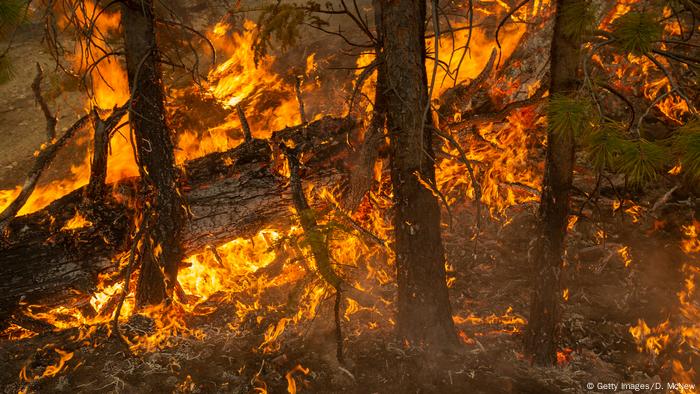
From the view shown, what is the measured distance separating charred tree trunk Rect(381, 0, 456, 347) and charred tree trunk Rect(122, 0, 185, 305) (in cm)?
277

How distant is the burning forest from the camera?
391cm

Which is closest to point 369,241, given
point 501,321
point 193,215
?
point 501,321

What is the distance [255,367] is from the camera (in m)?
4.53

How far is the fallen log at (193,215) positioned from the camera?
4965 mm

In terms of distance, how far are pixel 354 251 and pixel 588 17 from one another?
3945mm

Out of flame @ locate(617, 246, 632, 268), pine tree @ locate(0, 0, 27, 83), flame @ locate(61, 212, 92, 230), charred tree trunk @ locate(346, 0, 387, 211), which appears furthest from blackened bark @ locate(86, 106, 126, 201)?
flame @ locate(617, 246, 632, 268)

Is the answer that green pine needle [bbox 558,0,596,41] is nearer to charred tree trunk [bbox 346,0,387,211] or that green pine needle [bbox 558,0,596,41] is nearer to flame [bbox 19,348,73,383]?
charred tree trunk [bbox 346,0,387,211]

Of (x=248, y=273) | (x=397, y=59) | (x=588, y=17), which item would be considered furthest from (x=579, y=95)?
(x=248, y=273)

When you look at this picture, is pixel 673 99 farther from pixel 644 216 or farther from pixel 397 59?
pixel 397 59

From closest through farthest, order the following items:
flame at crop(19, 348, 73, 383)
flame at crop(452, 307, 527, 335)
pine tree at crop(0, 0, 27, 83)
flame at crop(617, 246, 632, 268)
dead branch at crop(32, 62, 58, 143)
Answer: pine tree at crop(0, 0, 27, 83), flame at crop(19, 348, 73, 383), flame at crop(452, 307, 527, 335), flame at crop(617, 246, 632, 268), dead branch at crop(32, 62, 58, 143)

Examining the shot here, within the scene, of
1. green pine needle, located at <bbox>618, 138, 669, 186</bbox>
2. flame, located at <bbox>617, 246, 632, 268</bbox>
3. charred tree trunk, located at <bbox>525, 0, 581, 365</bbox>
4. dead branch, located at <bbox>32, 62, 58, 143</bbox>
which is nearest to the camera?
green pine needle, located at <bbox>618, 138, 669, 186</bbox>

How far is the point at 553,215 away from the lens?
3754 millimetres

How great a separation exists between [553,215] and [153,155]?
170 inches

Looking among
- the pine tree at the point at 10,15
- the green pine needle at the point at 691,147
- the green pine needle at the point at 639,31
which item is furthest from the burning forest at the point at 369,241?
the green pine needle at the point at 691,147
